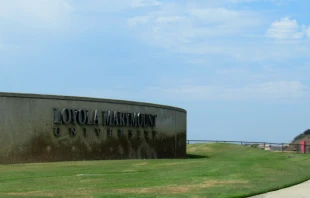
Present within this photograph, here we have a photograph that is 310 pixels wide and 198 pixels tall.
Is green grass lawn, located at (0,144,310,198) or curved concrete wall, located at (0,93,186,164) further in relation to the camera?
curved concrete wall, located at (0,93,186,164)

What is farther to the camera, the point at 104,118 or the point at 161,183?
the point at 104,118

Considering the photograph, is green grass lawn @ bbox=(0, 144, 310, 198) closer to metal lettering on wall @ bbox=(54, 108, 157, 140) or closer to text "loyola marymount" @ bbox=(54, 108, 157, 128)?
text "loyola marymount" @ bbox=(54, 108, 157, 128)

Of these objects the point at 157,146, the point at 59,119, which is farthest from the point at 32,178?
the point at 157,146

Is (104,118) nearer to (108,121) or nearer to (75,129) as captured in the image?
(108,121)

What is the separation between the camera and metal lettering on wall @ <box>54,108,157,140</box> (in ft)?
92.7

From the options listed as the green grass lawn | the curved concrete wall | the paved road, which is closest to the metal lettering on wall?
the curved concrete wall

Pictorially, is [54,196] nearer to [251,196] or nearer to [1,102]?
[251,196]

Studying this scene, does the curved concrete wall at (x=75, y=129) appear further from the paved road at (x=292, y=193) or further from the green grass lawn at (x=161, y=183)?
the paved road at (x=292, y=193)

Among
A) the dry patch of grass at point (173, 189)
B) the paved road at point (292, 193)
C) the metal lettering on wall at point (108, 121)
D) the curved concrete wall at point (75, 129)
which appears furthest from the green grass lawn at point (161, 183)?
the metal lettering on wall at point (108, 121)

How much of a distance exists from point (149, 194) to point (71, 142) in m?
16.8

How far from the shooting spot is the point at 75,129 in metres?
28.8

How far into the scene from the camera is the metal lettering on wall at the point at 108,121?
28250 mm

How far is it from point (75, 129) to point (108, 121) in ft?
8.40

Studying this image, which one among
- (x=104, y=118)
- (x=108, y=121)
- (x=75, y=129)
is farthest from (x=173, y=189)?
(x=108, y=121)
